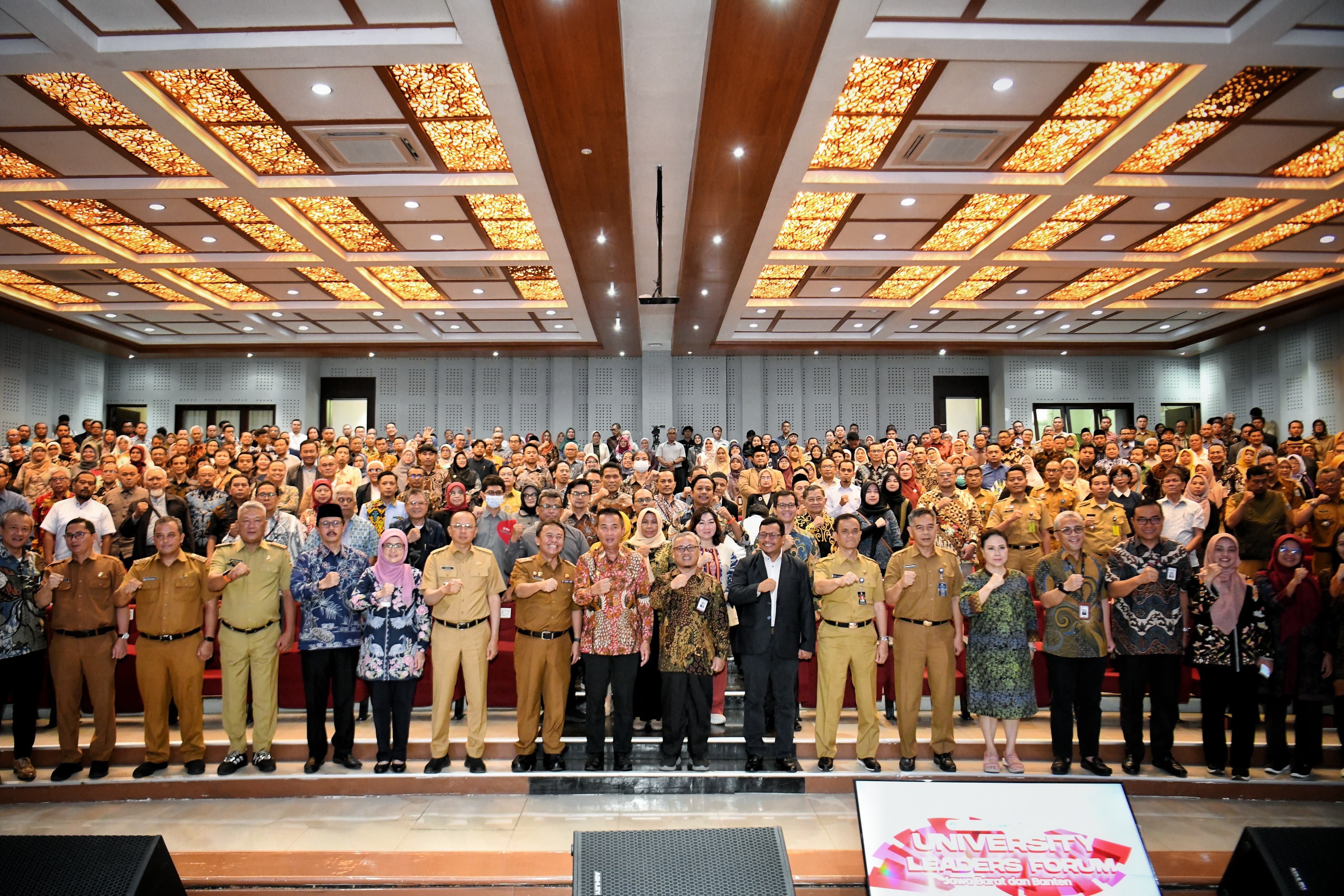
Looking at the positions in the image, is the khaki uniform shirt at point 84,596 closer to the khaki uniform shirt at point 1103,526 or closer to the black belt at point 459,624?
the black belt at point 459,624

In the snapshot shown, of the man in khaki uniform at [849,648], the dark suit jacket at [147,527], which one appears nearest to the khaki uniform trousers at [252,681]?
the dark suit jacket at [147,527]

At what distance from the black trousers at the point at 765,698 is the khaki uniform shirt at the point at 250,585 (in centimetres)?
276

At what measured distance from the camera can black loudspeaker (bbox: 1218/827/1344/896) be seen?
250 cm

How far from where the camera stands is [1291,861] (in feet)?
8.39

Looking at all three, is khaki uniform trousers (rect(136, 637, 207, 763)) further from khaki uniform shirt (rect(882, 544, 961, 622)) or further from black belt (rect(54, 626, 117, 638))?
khaki uniform shirt (rect(882, 544, 961, 622))

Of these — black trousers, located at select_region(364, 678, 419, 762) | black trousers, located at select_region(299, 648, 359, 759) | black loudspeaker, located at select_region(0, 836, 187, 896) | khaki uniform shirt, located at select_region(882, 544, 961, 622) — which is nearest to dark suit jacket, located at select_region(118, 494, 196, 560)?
black trousers, located at select_region(299, 648, 359, 759)

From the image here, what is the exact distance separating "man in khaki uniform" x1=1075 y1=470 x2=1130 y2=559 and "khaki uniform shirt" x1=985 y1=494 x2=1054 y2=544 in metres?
0.27

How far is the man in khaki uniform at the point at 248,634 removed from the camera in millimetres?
4332

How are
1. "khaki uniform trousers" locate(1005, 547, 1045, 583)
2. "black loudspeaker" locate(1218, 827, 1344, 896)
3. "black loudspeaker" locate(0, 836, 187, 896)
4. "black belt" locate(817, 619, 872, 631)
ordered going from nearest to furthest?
"black loudspeaker" locate(0, 836, 187, 896), "black loudspeaker" locate(1218, 827, 1344, 896), "black belt" locate(817, 619, 872, 631), "khaki uniform trousers" locate(1005, 547, 1045, 583)

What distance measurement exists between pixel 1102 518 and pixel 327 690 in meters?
5.23

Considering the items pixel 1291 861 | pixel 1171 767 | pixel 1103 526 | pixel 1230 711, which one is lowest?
pixel 1171 767

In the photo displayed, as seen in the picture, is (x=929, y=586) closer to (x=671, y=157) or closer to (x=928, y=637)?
(x=928, y=637)

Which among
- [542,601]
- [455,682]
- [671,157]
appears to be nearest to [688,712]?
[542,601]

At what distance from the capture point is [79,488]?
Result: 560 centimetres
